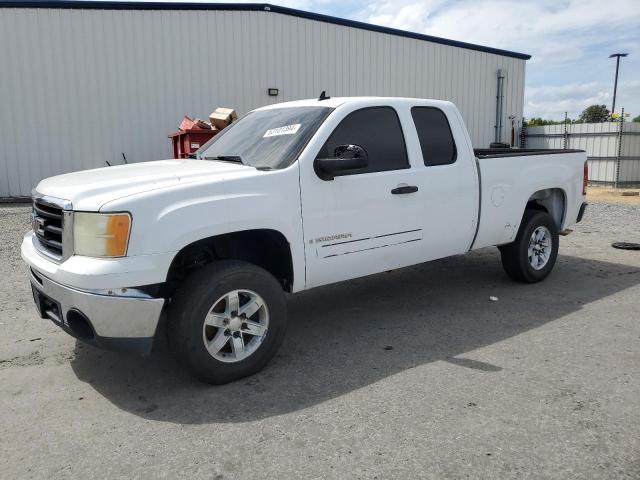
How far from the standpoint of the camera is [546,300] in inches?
220

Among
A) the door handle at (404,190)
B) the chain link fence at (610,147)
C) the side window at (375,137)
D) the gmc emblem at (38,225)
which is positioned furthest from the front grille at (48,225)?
the chain link fence at (610,147)

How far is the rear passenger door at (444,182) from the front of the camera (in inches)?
191

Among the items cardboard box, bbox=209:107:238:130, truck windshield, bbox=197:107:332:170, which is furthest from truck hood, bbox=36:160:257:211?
cardboard box, bbox=209:107:238:130

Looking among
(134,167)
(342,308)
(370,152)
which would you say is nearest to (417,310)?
(342,308)

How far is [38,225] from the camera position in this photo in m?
3.95

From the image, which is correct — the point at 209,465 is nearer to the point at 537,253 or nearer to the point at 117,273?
the point at 117,273

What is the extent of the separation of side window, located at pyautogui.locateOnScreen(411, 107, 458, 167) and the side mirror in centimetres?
101

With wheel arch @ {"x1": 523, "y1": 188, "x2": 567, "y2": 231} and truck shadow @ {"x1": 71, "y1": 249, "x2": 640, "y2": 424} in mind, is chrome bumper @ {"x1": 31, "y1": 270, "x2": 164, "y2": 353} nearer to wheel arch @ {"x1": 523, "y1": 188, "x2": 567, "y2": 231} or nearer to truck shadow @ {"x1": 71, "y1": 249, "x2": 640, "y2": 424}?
truck shadow @ {"x1": 71, "y1": 249, "x2": 640, "y2": 424}

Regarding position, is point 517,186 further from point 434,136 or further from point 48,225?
point 48,225

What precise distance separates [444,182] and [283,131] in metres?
1.52

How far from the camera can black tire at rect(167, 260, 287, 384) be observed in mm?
3494

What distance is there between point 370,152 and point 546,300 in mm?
2502

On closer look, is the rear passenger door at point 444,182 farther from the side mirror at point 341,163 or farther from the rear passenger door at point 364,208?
the side mirror at point 341,163

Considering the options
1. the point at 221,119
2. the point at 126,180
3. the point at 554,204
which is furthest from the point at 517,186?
the point at 221,119
